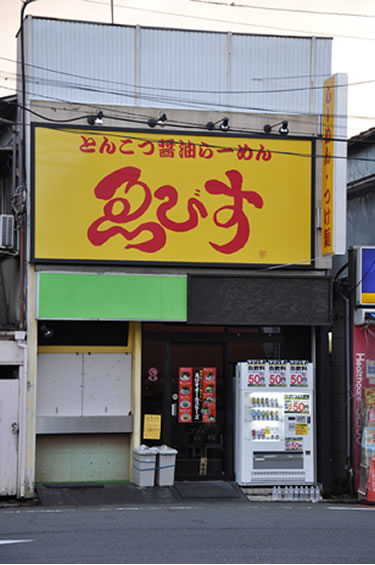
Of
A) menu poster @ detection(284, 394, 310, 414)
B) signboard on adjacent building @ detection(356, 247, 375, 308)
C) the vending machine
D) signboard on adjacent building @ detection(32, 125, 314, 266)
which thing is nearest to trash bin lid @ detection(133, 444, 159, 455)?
the vending machine

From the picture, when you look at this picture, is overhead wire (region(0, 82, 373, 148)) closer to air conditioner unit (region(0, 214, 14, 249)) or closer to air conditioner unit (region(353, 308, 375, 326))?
air conditioner unit (region(0, 214, 14, 249))

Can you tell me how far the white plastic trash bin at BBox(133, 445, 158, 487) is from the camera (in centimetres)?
1641

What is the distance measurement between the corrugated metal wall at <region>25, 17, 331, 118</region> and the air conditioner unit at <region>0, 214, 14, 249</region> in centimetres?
259

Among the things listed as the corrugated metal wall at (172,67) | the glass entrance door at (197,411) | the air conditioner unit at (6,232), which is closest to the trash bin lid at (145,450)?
the glass entrance door at (197,411)

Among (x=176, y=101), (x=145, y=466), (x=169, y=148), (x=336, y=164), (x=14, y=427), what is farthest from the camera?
(x=176, y=101)

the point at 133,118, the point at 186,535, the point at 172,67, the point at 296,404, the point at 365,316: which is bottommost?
the point at 186,535

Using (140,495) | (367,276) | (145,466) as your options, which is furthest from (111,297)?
(367,276)

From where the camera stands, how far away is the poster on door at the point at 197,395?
17453mm

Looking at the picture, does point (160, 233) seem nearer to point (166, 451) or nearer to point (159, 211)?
point (159, 211)

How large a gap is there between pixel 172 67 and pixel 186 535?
10.2m

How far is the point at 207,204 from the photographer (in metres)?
17.3

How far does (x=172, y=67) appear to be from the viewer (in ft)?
57.3

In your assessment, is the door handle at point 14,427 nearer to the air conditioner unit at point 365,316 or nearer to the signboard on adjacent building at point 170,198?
the signboard on adjacent building at point 170,198

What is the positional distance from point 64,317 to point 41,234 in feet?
5.73
